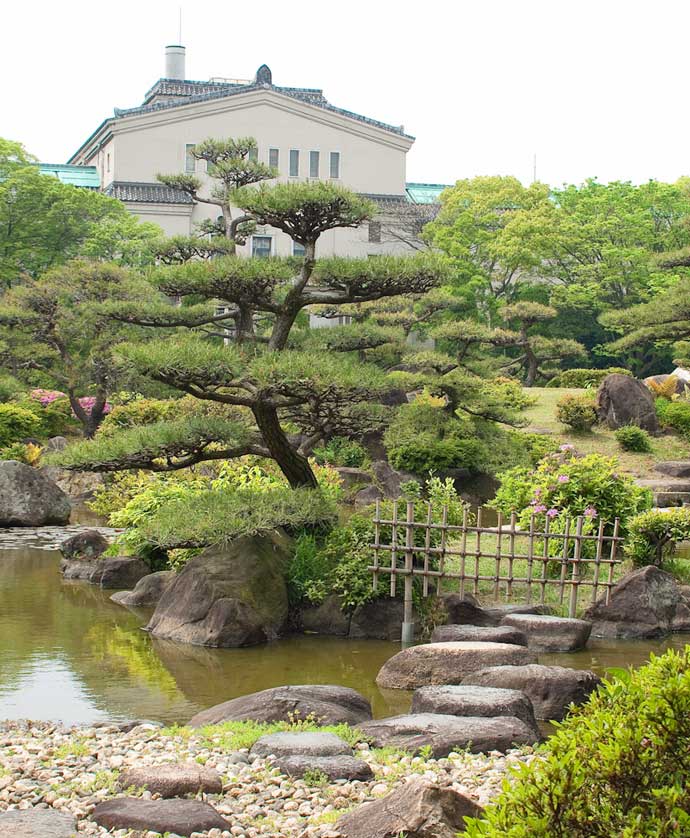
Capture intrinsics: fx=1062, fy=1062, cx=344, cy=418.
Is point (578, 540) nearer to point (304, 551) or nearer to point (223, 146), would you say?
point (304, 551)

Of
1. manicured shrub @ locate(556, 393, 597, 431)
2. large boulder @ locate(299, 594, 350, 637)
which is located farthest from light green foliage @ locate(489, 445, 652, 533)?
manicured shrub @ locate(556, 393, 597, 431)

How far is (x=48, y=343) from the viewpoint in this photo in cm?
2716

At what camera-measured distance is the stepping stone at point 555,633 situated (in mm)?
9984

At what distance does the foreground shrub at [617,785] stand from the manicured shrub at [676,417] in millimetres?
23759

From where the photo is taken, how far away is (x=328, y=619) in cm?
1092

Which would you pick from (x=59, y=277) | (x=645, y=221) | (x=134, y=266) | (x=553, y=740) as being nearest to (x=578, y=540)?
(x=553, y=740)

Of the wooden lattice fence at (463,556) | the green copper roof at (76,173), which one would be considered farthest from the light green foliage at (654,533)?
the green copper roof at (76,173)

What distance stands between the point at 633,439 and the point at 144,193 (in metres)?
25.4

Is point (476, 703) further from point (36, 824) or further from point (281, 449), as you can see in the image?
point (281, 449)

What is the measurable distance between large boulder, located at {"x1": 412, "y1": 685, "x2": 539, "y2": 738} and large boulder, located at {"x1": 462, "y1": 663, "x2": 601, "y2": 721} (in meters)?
0.52

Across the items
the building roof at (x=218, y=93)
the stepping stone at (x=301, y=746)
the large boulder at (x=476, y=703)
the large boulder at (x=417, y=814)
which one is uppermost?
the building roof at (x=218, y=93)

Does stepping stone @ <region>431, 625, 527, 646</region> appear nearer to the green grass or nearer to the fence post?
the fence post

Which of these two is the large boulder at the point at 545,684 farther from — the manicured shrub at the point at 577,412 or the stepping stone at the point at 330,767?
the manicured shrub at the point at 577,412

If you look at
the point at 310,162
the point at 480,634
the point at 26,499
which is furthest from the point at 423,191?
the point at 480,634
